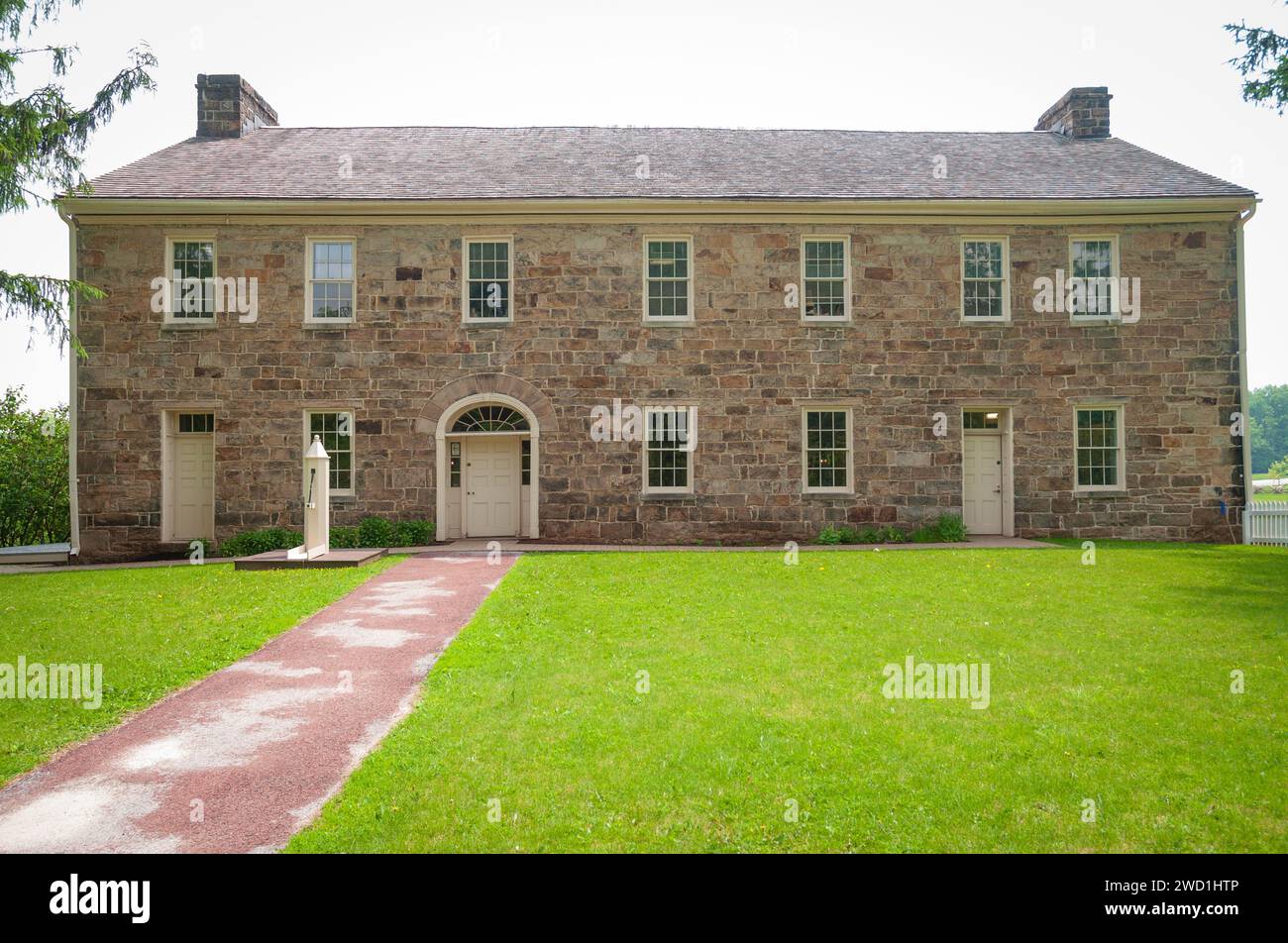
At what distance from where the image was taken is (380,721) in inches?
234

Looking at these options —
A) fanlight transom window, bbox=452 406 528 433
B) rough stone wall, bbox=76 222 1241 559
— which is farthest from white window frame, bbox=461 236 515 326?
fanlight transom window, bbox=452 406 528 433

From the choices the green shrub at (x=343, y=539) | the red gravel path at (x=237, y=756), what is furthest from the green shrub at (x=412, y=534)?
the red gravel path at (x=237, y=756)

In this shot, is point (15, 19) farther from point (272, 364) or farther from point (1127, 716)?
point (1127, 716)

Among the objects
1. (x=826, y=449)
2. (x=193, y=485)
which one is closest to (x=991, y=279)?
(x=826, y=449)

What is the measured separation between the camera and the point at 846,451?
669 inches

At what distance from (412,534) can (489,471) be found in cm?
216

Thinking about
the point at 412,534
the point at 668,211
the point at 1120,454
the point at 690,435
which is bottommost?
the point at 412,534

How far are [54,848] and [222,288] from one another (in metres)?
14.9

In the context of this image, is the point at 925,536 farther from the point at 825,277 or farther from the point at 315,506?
the point at 315,506

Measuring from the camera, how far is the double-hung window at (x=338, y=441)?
653 inches

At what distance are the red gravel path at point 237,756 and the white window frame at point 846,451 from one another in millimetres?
10055

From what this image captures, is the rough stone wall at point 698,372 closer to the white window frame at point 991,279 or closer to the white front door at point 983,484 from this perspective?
the white window frame at point 991,279

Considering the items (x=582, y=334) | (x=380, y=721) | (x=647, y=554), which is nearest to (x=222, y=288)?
(x=582, y=334)

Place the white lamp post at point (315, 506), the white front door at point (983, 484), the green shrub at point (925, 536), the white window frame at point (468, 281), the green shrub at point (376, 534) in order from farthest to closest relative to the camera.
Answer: the white front door at point (983, 484) → the white window frame at point (468, 281) → the green shrub at point (925, 536) → the green shrub at point (376, 534) → the white lamp post at point (315, 506)
